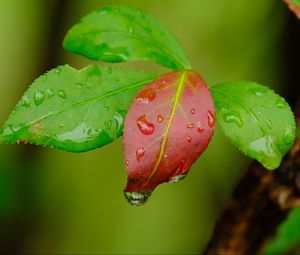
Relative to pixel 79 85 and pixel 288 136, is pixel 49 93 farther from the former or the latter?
pixel 288 136

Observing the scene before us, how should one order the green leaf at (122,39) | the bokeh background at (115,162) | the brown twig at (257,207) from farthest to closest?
the bokeh background at (115,162) < the brown twig at (257,207) < the green leaf at (122,39)

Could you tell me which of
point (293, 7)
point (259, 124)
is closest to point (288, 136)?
point (259, 124)

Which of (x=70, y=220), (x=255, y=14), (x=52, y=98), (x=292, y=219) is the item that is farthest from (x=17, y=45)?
(x=52, y=98)

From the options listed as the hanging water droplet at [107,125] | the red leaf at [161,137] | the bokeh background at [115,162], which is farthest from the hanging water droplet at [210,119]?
the bokeh background at [115,162]

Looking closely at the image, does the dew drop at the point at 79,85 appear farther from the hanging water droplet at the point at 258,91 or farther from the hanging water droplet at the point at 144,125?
the hanging water droplet at the point at 258,91

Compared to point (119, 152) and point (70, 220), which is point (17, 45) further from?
point (70, 220)

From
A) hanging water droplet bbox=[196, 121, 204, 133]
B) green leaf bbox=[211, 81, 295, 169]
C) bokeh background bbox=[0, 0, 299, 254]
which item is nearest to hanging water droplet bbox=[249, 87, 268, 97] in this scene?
green leaf bbox=[211, 81, 295, 169]

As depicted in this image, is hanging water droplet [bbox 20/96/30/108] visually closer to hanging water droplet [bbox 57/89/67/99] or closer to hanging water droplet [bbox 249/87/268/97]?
hanging water droplet [bbox 57/89/67/99]
